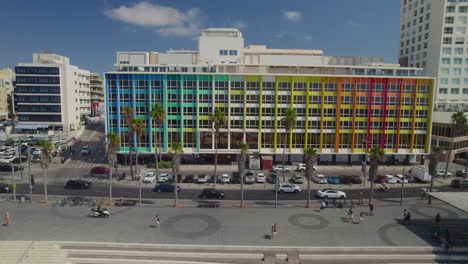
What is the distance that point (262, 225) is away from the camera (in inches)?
1529

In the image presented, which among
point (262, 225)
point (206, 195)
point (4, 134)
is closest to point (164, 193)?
point (206, 195)

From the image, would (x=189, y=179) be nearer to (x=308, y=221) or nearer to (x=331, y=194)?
(x=308, y=221)

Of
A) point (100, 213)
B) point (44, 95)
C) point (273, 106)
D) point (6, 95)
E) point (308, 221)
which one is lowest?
point (308, 221)

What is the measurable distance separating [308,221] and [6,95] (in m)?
154

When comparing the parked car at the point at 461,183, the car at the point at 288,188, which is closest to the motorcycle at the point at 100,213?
the car at the point at 288,188

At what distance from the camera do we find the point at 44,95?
10781cm

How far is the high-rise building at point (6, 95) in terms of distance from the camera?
427ft

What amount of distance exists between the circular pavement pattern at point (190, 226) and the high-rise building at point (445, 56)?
77666 millimetres

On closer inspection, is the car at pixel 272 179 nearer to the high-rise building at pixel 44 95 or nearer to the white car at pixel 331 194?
the white car at pixel 331 194

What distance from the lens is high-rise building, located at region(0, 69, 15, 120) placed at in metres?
130

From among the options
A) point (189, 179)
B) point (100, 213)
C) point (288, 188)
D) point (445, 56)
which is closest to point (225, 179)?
point (189, 179)

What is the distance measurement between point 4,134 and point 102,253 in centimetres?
10223

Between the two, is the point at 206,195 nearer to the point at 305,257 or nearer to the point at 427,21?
the point at 305,257

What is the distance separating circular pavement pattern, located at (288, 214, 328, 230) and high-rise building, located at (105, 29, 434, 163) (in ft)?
111
